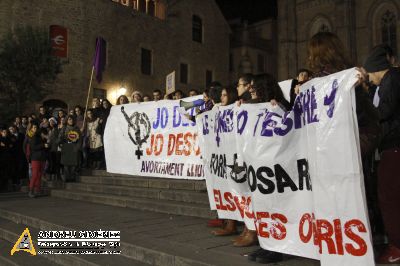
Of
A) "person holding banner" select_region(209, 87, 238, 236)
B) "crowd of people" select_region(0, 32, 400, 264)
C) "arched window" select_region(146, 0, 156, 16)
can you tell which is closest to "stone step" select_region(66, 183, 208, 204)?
"crowd of people" select_region(0, 32, 400, 264)

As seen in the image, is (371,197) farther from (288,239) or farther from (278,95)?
(278,95)

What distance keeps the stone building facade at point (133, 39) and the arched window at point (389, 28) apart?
1152 cm

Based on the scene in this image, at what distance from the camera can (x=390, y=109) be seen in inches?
129

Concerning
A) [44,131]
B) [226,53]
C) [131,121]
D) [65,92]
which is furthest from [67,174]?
[226,53]

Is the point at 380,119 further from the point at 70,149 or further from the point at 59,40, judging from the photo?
the point at 59,40

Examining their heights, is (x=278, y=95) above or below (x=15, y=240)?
above

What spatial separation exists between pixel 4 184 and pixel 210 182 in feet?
29.7

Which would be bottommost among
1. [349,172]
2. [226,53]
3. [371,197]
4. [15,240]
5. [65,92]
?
[15,240]

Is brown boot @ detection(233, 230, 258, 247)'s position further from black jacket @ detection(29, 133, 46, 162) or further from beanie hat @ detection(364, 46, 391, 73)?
black jacket @ detection(29, 133, 46, 162)

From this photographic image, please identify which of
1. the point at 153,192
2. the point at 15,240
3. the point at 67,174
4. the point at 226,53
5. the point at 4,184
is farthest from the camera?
the point at 226,53

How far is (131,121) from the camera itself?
30.1 ft

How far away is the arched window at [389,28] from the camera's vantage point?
28781 mm

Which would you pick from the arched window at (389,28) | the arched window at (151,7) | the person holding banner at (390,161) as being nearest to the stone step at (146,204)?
the person holding banner at (390,161)

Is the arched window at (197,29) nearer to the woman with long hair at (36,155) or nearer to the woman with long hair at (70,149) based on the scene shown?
the woman with long hair at (70,149)
